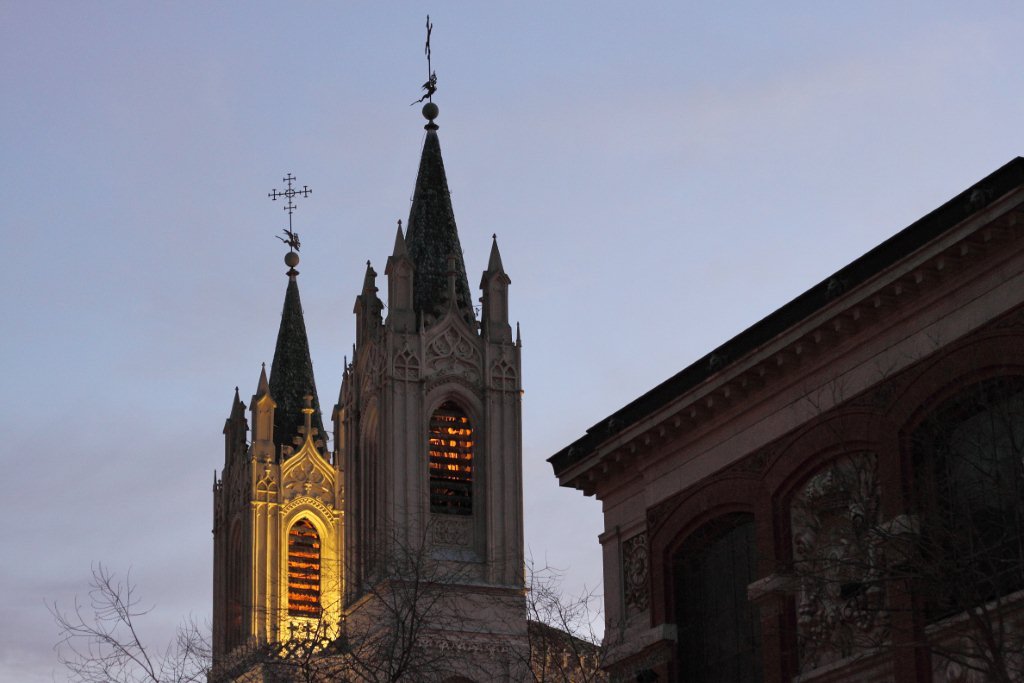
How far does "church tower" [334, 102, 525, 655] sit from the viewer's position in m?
64.8

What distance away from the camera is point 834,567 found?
97.2 ft

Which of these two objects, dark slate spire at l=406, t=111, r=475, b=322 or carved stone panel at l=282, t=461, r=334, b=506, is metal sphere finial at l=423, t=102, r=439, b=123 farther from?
carved stone panel at l=282, t=461, r=334, b=506

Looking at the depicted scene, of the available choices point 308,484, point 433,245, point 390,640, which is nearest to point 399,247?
point 433,245

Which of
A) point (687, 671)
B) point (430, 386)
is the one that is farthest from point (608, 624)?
point (430, 386)

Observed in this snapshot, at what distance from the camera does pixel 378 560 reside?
6128 cm

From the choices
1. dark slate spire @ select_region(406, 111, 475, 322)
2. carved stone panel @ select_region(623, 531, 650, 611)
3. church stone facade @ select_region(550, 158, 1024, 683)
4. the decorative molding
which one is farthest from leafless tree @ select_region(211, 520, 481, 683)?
dark slate spire @ select_region(406, 111, 475, 322)

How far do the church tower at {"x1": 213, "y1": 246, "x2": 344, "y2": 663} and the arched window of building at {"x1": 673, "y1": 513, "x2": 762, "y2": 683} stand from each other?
40.8m

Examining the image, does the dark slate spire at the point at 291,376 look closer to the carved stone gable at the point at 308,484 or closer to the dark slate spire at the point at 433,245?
the carved stone gable at the point at 308,484

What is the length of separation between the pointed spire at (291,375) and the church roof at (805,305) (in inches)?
1808

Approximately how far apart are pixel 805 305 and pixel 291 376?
54134mm

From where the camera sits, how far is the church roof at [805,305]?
2938 centimetres

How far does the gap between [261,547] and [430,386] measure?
616 inches

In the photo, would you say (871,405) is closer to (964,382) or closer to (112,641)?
(964,382)

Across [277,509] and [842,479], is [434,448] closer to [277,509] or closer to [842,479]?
[277,509]
